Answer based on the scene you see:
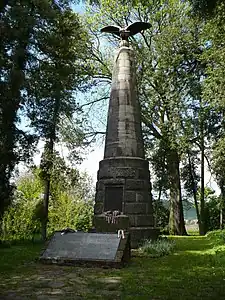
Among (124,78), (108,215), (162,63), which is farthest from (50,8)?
(162,63)

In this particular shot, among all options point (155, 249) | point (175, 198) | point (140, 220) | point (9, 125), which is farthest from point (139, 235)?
point (175, 198)

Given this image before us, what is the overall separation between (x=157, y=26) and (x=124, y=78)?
37.2 ft

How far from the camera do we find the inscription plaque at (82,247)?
7391mm

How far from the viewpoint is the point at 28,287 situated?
5.25 meters

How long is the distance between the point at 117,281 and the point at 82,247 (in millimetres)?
2011

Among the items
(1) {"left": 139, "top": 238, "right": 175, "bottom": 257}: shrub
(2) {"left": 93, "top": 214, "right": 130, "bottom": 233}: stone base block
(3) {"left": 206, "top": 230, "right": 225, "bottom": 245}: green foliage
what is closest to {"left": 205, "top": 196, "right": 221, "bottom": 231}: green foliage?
(3) {"left": 206, "top": 230, "right": 225, "bottom": 245}: green foliage

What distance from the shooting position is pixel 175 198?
2158 cm

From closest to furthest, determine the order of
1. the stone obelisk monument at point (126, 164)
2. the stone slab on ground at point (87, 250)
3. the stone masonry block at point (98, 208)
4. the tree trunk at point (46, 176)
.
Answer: the stone slab on ground at point (87, 250)
the stone obelisk monument at point (126, 164)
the stone masonry block at point (98, 208)
the tree trunk at point (46, 176)

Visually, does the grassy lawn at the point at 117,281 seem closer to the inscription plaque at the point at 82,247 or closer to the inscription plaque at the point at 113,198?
the inscription plaque at the point at 82,247

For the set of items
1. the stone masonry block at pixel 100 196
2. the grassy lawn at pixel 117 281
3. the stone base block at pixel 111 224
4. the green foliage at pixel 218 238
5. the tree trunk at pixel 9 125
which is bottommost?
the grassy lawn at pixel 117 281

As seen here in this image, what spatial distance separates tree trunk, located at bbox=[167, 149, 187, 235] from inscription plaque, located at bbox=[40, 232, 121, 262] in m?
13.8

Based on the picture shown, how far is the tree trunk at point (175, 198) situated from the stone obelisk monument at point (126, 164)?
9.75 meters

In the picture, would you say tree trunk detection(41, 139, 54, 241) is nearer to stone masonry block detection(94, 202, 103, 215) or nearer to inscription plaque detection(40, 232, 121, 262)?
stone masonry block detection(94, 202, 103, 215)

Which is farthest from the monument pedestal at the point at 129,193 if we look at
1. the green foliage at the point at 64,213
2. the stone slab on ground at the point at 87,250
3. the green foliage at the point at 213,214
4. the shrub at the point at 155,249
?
the green foliage at the point at 213,214
